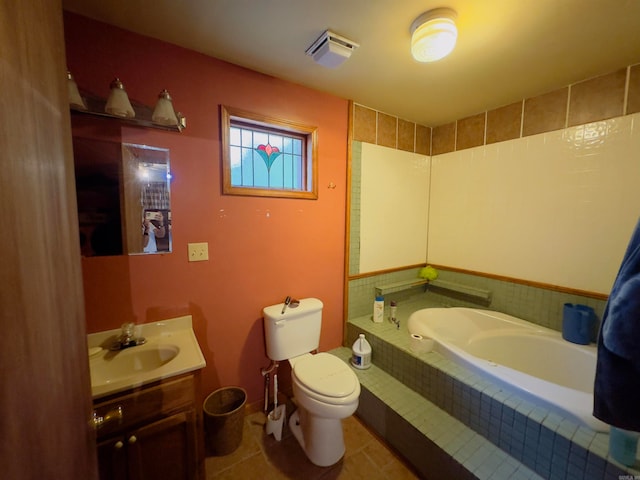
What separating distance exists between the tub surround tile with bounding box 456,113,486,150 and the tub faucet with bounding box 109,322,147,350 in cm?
293

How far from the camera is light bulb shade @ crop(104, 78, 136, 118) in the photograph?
1151mm

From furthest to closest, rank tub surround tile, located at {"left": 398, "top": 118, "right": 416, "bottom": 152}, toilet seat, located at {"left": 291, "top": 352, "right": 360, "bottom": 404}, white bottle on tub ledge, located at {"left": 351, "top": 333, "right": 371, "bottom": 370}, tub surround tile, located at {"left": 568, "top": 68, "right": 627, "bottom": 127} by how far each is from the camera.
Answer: tub surround tile, located at {"left": 398, "top": 118, "right": 416, "bottom": 152}
white bottle on tub ledge, located at {"left": 351, "top": 333, "right": 371, "bottom": 370}
tub surround tile, located at {"left": 568, "top": 68, "right": 627, "bottom": 127}
toilet seat, located at {"left": 291, "top": 352, "right": 360, "bottom": 404}

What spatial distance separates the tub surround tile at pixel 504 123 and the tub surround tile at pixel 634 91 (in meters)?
0.57

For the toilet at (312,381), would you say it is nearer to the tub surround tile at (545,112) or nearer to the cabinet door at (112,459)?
the cabinet door at (112,459)

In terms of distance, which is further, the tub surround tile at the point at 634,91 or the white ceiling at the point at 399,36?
the tub surround tile at the point at 634,91

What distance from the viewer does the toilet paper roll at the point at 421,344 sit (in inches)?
70.5

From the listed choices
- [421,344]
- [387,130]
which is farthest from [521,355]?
[387,130]

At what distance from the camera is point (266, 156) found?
72.9 inches

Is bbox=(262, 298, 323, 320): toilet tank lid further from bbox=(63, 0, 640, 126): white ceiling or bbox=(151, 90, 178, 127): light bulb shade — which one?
bbox=(63, 0, 640, 126): white ceiling

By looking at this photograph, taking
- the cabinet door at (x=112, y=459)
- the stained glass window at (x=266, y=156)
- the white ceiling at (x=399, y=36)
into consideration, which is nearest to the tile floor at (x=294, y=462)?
the cabinet door at (x=112, y=459)

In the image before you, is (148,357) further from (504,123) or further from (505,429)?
(504,123)

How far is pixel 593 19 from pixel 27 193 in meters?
2.12

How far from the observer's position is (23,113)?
1.05ft

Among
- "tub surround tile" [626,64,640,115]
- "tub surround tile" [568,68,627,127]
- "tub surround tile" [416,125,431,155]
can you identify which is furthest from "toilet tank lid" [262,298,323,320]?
"tub surround tile" [626,64,640,115]
